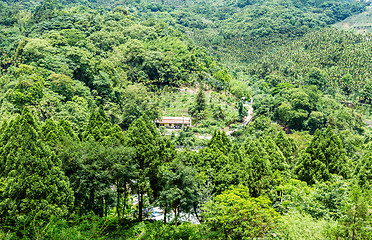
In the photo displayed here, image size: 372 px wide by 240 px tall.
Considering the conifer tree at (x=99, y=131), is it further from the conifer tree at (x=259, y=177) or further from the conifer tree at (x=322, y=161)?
the conifer tree at (x=322, y=161)

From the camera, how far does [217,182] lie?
57.7ft

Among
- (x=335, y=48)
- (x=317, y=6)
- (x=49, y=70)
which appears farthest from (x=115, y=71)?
(x=317, y=6)

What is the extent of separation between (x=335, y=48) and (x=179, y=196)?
75.2 m

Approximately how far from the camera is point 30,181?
12.9 meters

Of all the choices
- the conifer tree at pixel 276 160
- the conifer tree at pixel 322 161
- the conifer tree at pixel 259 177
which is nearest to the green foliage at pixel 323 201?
the conifer tree at pixel 259 177

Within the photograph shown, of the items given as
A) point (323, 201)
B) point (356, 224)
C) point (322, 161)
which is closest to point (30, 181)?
point (356, 224)

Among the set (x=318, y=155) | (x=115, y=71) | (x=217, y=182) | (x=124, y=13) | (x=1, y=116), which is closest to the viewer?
(x=217, y=182)

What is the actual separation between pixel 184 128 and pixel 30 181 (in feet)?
115

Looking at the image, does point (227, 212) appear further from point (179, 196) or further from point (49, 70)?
point (49, 70)

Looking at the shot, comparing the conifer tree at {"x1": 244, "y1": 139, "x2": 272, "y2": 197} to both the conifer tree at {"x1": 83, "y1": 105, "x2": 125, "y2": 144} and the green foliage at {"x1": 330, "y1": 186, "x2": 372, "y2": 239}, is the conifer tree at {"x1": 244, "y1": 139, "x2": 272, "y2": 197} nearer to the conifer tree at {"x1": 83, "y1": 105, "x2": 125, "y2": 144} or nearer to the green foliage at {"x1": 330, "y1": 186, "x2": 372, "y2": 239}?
the conifer tree at {"x1": 83, "y1": 105, "x2": 125, "y2": 144}

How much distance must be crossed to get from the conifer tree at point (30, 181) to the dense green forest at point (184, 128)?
0.20ft

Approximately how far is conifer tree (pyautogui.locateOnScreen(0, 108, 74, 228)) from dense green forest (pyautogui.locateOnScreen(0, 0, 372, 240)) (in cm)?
6

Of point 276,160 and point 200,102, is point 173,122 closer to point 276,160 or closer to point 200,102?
point 200,102

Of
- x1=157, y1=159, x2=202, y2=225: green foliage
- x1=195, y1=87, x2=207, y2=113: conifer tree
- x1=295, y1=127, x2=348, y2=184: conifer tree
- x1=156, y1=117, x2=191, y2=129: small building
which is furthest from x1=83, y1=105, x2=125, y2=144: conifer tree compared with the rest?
x1=195, y1=87, x2=207, y2=113: conifer tree
